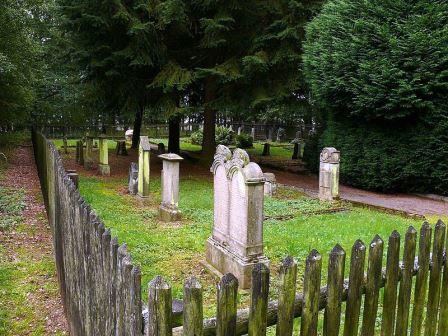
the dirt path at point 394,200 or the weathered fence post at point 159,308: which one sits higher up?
the weathered fence post at point 159,308

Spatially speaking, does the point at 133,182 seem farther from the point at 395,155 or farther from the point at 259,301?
the point at 259,301

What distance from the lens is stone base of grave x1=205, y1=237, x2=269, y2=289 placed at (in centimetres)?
607

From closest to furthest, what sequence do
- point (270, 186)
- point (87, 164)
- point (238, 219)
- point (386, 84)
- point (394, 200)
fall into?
1. point (238, 219)
2. point (270, 186)
3. point (386, 84)
4. point (394, 200)
5. point (87, 164)

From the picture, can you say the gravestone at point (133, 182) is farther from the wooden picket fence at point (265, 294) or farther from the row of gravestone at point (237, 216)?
the wooden picket fence at point (265, 294)

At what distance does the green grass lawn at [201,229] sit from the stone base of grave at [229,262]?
0.65 ft

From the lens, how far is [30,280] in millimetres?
6102

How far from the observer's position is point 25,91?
18.3 metres

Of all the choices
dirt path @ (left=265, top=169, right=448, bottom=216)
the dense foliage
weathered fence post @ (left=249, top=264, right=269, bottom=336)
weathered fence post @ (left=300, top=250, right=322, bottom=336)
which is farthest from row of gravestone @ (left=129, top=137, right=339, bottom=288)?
the dense foliage

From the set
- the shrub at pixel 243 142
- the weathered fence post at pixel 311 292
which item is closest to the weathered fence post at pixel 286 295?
the weathered fence post at pixel 311 292

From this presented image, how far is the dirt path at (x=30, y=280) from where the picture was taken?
4973 mm

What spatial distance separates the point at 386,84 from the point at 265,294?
1231 centimetres

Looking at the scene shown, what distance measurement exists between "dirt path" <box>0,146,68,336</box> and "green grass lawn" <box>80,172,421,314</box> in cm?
119

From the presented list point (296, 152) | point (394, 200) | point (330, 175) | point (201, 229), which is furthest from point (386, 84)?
point (296, 152)

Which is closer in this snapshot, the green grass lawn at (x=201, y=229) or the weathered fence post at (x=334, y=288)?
the weathered fence post at (x=334, y=288)
